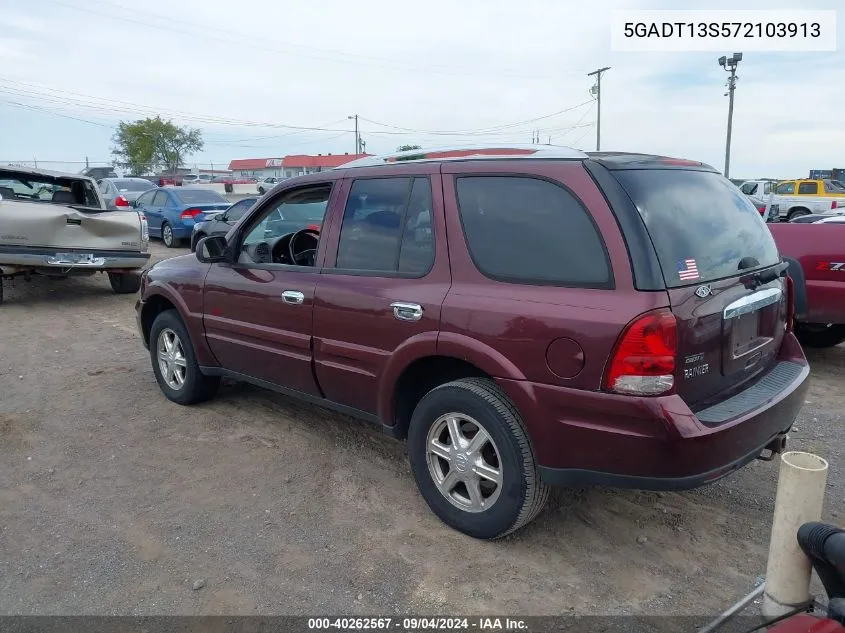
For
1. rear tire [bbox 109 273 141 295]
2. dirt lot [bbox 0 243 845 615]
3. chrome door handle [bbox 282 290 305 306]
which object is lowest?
dirt lot [bbox 0 243 845 615]

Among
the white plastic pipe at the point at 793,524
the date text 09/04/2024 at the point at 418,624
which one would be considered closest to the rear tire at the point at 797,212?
the white plastic pipe at the point at 793,524

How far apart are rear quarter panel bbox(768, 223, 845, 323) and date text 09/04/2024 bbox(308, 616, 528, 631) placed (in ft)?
13.4

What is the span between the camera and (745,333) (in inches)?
117

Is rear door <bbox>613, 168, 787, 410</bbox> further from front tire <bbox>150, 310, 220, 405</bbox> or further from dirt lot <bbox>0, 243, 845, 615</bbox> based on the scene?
front tire <bbox>150, 310, 220, 405</bbox>

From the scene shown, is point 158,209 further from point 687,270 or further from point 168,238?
point 687,270

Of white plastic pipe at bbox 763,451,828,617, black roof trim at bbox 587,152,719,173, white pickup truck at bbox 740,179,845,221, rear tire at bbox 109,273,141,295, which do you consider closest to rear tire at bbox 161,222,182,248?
rear tire at bbox 109,273,141,295

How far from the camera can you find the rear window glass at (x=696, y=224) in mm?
2697

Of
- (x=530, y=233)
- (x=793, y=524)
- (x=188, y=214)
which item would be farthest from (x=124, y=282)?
(x=793, y=524)

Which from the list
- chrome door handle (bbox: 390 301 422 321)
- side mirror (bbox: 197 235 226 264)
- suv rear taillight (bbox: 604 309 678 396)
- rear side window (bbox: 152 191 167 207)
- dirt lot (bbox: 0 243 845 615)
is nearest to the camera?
suv rear taillight (bbox: 604 309 678 396)

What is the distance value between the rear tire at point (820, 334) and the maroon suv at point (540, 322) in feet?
10.9

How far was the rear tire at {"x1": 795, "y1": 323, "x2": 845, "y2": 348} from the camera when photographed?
6293mm

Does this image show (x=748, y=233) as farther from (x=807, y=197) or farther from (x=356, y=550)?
(x=807, y=197)

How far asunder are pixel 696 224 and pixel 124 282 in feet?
30.1

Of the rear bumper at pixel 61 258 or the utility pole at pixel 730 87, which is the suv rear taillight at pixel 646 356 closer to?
the rear bumper at pixel 61 258
